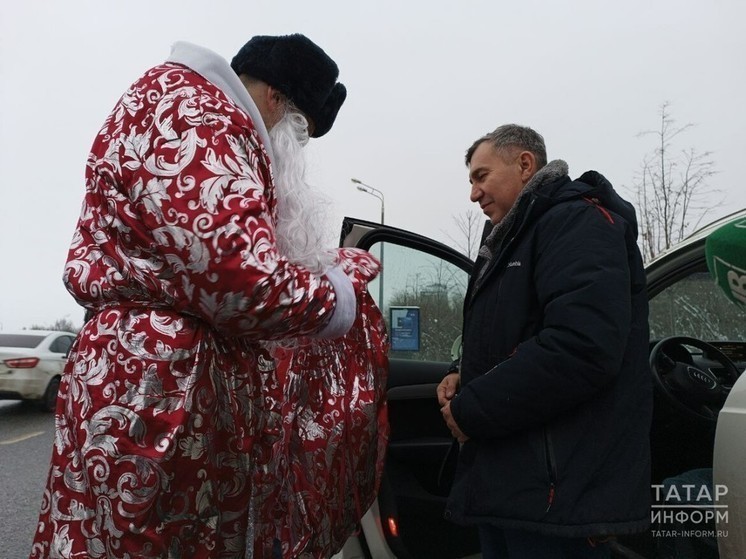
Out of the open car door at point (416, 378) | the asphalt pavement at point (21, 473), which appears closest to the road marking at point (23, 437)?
the asphalt pavement at point (21, 473)

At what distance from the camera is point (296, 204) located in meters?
1.45

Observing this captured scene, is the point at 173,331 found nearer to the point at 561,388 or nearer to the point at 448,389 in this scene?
the point at 561,388

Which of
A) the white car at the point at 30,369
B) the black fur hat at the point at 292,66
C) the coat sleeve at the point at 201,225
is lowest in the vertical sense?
the white car at the point at 30,369

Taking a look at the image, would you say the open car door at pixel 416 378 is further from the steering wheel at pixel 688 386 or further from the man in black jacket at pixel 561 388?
the man in black jacket at pixel 561 388

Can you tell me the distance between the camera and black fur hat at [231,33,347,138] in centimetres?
151

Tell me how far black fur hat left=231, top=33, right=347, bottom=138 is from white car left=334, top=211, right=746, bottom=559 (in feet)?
3.40

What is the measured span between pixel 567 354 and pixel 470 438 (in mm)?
369

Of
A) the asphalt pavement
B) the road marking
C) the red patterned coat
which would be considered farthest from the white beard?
the road marking

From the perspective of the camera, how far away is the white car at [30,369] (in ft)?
33.6

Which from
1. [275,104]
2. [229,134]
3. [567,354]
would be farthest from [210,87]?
[567,354]

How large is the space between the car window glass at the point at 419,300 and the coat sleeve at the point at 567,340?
3.94ft

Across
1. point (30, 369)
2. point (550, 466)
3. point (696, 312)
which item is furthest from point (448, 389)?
point (30, 369)

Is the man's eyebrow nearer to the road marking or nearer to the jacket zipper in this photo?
the jacket zipper

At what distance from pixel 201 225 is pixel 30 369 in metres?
10.7
